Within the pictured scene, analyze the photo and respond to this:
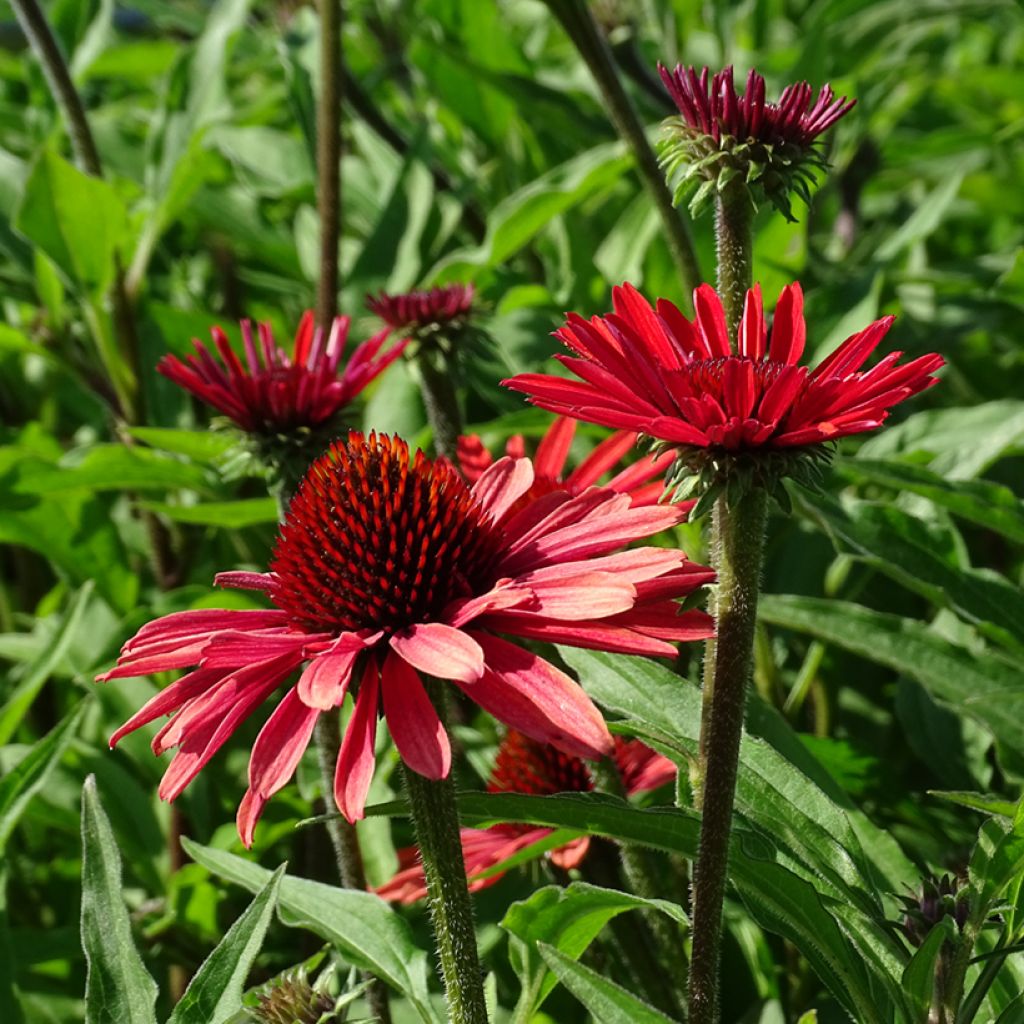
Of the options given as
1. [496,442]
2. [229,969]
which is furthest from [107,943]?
[496,442]

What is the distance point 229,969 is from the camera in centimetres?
92

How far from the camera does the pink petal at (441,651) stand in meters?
0.77

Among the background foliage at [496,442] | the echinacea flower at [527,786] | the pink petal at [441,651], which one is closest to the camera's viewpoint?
the pink petal at [441,651]

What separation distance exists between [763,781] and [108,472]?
0.92 m

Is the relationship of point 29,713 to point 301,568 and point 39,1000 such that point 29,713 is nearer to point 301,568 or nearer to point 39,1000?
point 39,1000

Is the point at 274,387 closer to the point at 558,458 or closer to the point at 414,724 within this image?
the point at 558,458

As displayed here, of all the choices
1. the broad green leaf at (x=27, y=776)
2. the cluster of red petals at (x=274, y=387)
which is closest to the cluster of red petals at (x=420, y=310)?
the cluster of red petals at (x=274, y=387)

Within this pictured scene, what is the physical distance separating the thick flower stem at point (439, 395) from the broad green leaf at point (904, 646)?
1.26 ft

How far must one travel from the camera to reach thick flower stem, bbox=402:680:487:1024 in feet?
2.82

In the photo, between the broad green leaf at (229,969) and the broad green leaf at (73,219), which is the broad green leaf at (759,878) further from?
the broad green leaf at (73,219)

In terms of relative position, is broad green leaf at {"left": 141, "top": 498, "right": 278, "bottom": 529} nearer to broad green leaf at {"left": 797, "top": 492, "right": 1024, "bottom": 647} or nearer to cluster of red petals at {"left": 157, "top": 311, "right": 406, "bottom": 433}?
cluster of red petals at {"left": 157, "top": 311, "right": 406, "bottom": 433}

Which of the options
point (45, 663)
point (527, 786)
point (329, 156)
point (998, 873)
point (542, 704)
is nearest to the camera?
point (542, 704)

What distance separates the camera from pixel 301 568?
0.95m

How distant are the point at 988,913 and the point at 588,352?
440mm
